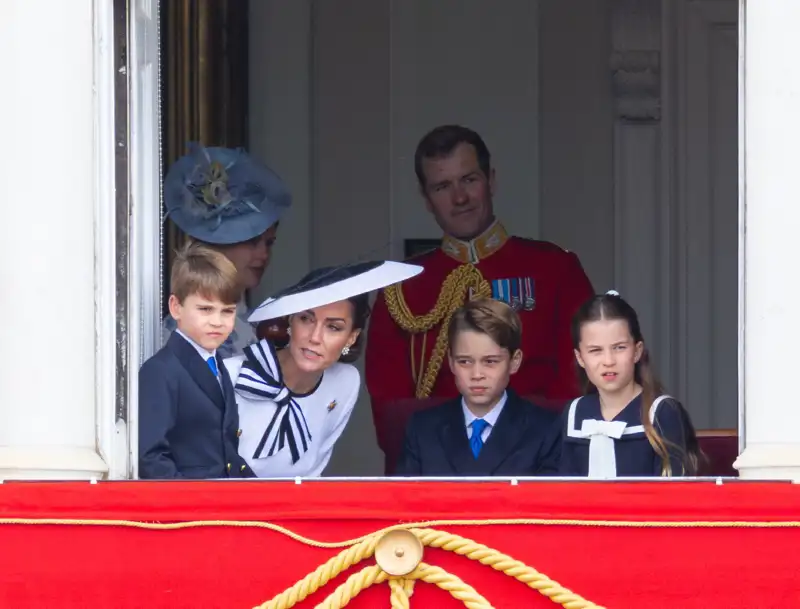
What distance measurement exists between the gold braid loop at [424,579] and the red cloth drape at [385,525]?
0.03 metres

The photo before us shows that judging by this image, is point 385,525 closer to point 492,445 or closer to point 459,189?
point 492,445

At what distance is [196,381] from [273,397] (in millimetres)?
256

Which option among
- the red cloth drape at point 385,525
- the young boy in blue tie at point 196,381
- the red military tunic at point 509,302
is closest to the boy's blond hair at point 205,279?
the young boy in blue tie at point 196,381

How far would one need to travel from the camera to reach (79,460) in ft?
14.3

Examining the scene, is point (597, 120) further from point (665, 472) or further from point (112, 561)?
point (112, 561)

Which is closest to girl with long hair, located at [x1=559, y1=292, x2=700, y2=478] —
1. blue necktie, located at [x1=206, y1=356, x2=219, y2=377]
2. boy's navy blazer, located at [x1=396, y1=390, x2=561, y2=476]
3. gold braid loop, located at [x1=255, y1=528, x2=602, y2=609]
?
boy's navy blazer, located at [x1=396, y1=390, x2=561, y2=476]

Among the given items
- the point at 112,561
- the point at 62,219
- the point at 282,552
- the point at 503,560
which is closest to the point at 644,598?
the point at 503,560

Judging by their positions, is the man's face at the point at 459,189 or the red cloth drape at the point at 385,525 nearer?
the red cloth drape at the point at 385,525

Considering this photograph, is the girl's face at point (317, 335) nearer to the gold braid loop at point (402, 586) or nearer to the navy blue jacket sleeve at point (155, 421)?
the navy blue jacket sleeve at point (155, 421)

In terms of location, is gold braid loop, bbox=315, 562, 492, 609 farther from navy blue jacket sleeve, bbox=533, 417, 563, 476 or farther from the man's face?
the man's face

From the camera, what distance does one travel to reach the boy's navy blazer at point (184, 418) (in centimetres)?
455

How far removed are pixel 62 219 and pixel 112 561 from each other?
68 cm

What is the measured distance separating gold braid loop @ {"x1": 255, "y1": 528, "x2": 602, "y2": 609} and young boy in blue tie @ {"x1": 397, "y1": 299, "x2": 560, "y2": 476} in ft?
2.28

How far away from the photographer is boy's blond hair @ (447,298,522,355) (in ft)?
16.4
